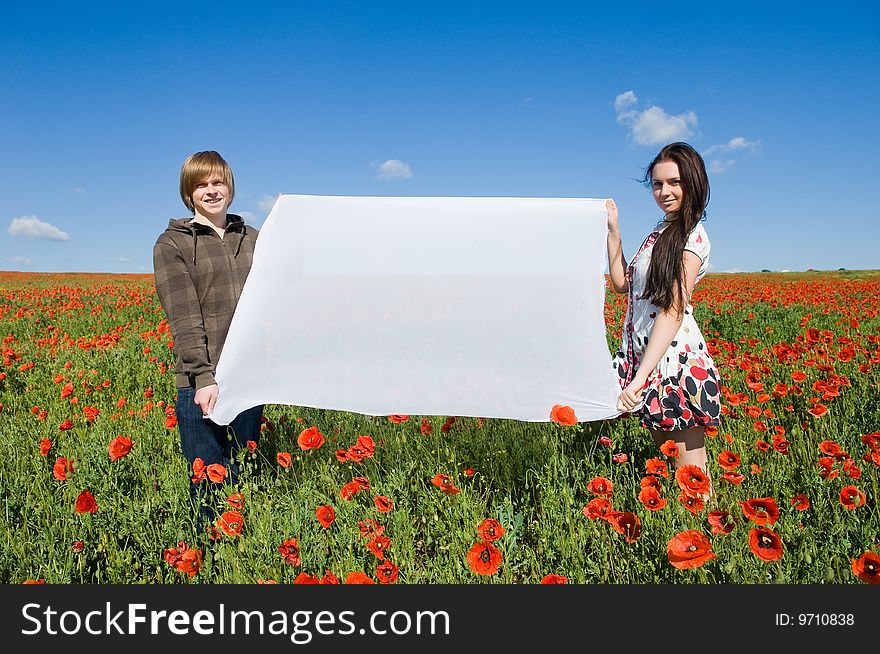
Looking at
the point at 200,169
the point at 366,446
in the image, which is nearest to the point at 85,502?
the point at 366,446

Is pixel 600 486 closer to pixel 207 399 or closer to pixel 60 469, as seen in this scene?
pixel 207 399

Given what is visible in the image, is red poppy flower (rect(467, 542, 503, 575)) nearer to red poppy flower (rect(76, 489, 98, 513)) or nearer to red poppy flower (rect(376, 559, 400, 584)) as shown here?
red poppy flower (rect(376, 559, 400, 584))

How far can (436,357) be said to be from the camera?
2455 mm

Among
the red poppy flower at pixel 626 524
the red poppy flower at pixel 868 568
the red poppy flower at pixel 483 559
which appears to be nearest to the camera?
the red poppy flower at pixel 868 568

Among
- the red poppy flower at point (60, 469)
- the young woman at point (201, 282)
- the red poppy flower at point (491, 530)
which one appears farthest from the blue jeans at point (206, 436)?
the red poppy flower at point (491, 530)

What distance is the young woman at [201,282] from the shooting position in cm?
254

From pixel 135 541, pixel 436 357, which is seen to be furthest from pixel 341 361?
pixel 135 541

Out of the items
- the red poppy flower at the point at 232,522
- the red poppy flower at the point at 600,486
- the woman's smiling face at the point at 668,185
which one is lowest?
the red poppy flower at the point at 232,522

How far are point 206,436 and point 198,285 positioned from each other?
742mm

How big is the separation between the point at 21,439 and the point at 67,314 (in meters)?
7.95

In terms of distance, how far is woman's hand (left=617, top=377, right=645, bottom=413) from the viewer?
8.00 feet

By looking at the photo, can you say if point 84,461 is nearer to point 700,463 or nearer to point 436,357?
point 436,357

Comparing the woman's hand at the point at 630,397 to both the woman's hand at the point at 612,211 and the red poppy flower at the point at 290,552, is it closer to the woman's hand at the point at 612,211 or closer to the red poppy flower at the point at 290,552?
the woman's hand at the point at 612,211

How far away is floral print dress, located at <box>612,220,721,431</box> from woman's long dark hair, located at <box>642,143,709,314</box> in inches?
3.5
